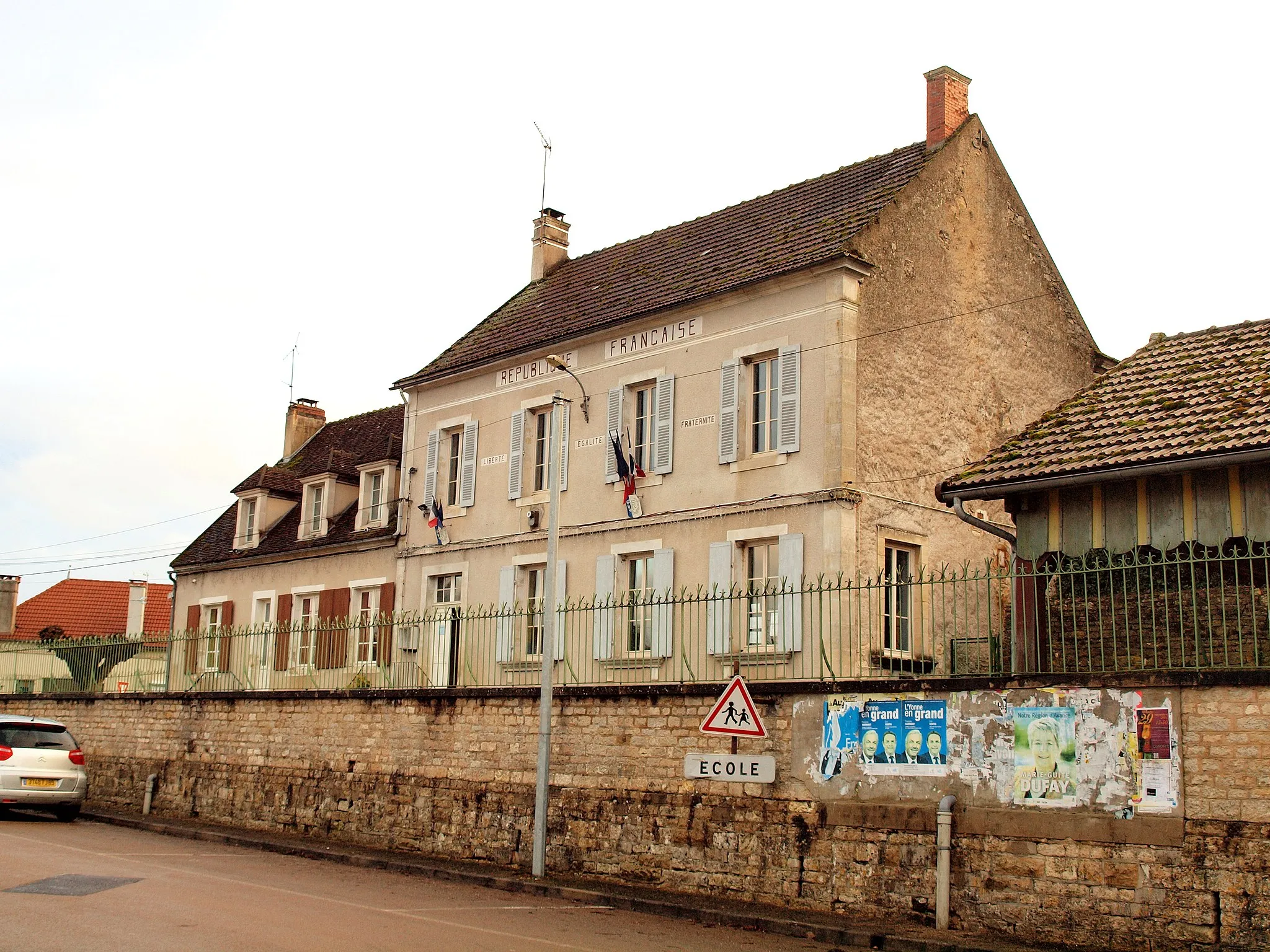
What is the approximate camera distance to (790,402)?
2027 cm

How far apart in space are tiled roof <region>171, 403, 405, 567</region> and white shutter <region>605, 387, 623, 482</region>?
6580 millimetres

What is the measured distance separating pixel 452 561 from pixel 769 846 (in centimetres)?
1292

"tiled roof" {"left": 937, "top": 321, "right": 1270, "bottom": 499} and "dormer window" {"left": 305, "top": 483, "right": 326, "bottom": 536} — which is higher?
"dormer window" {"left": 305, "top": 483, "right": 326, "bottom": 536}

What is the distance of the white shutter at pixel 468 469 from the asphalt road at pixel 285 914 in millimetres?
9538

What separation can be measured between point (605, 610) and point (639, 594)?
2.15 metres

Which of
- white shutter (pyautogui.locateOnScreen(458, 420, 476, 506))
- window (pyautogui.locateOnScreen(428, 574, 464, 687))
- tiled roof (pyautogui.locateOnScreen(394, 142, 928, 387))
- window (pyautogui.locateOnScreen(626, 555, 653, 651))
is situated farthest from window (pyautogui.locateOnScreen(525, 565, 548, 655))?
tiled roof (pyautogui.locateOnScreen(394, 142, 928, 387))

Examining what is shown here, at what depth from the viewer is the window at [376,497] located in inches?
1117

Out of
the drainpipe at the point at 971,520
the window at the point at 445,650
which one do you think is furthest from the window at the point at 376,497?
the drainpipe at the point at 971,520

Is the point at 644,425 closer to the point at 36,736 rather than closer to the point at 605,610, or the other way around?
the point at 605,610

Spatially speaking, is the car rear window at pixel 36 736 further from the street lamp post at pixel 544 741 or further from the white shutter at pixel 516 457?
→ the street lamp post at pixel 544 741

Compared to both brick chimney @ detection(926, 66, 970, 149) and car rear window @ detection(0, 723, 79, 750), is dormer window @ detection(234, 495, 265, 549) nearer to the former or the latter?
car rear window @ detection(0, 723, 79, 750)

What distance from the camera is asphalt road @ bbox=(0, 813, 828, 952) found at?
10430mm

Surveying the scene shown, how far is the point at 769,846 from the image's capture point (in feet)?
46.0

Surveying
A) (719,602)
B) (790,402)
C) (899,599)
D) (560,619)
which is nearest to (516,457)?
(560,619)
